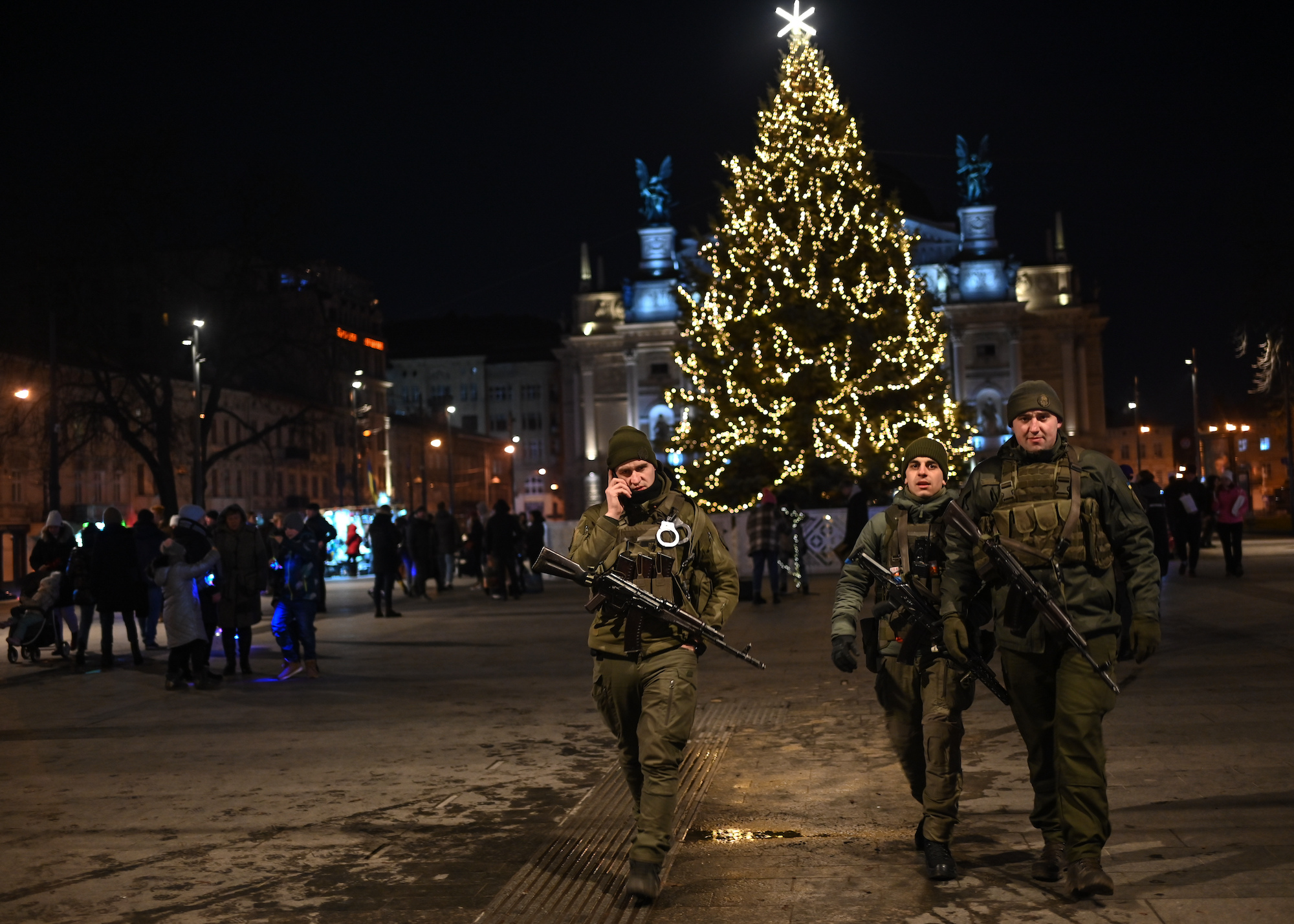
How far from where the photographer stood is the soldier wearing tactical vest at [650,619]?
6.04 m

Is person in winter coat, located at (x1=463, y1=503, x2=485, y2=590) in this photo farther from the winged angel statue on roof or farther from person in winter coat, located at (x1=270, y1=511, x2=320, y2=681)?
the winged angel statue on roof

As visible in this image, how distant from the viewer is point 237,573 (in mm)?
15297

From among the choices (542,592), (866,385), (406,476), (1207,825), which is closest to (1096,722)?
(1207,825)

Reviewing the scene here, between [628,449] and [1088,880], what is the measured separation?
2.43 meters

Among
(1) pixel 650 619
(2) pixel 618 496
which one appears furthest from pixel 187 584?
(1) pixel 650 619

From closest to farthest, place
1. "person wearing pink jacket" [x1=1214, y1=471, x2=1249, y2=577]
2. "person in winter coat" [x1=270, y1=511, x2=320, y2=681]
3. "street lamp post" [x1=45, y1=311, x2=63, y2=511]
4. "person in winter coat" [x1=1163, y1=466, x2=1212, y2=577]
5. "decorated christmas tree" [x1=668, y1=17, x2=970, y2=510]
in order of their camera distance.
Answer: "person in winter coat" [x1=270, y1=511, x2=320, y2=681], "person wearing pink jacket" [x1=1214, y1=471, x2=1249, y2=577], "person in winter coat" [x1=1163, y1=466, x2=1212, y2=577], "street lamp post" [x1=45, y1=311, x2=63, y2=511], "decorated christmas tree" [x1=668, y1=17, x2=970, y2=510]

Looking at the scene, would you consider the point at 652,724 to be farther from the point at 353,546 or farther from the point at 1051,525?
the point at 353,546

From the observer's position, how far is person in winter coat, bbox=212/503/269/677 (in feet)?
50.2

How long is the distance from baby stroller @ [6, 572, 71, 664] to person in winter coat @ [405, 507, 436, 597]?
11.7 metres

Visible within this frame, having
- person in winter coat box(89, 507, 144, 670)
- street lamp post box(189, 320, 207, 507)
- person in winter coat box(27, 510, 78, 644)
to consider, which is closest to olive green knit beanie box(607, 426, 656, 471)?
person in winter coat box(89, 507, 144, 670)

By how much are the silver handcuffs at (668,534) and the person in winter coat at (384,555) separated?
58.9 feet

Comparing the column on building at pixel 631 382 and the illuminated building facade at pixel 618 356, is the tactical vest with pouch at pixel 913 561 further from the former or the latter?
the column on building at pixel 631 382

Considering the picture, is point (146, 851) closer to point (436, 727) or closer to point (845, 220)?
point (436, 727)

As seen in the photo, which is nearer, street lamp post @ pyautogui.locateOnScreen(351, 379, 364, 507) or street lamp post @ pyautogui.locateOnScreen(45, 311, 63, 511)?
street lamp post @ pyautogui.locateOnScreen(45, 311, 63, 511)
